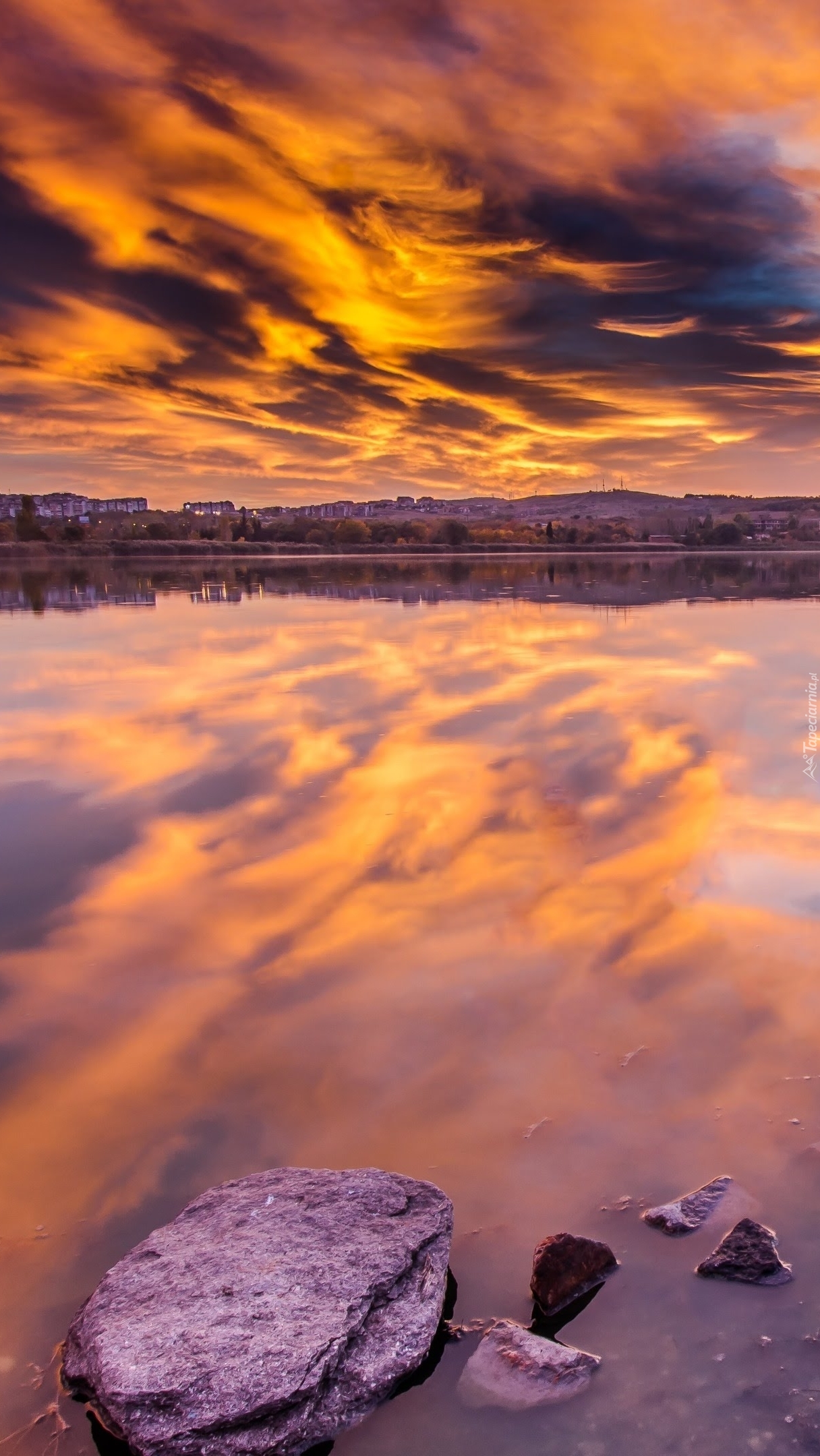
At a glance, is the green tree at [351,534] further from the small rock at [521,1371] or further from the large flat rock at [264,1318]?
the small rock at [521,1371]

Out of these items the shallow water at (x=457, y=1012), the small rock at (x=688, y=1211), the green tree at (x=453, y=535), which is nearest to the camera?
the shallow water at (x=457, y=1012)

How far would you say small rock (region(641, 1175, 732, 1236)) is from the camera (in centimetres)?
329

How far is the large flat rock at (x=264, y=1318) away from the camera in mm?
2535

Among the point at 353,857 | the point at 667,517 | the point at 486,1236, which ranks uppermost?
the point at 667,517

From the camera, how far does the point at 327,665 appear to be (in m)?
16.9

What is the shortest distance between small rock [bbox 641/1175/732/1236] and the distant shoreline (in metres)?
81.0

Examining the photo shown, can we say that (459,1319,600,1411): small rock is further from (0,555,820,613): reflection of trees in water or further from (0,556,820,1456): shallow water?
(0,555,820,613): reflection of trees in water

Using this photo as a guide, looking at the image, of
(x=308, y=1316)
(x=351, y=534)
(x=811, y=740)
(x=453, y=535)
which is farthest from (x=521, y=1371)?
(x=351, y=534)

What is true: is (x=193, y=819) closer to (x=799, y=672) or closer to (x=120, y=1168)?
(x=120, y=1168)

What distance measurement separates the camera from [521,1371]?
9.08 feet

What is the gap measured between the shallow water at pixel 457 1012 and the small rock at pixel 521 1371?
50mm

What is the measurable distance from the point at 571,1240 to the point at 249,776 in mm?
6598

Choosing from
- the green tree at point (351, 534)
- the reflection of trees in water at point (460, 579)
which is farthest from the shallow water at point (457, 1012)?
the green tree at point (351, 534)

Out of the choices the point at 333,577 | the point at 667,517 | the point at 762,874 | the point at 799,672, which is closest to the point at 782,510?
the point at 667,517
